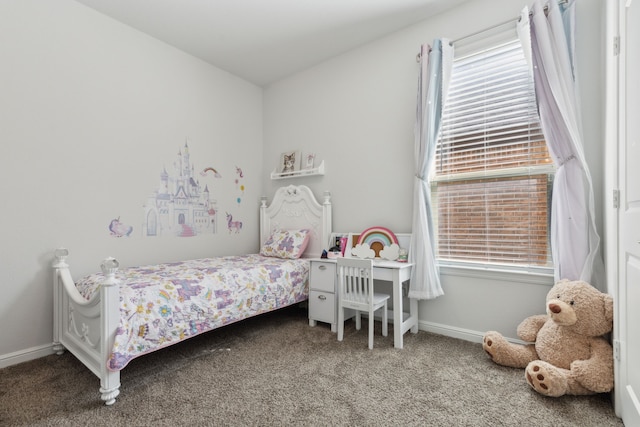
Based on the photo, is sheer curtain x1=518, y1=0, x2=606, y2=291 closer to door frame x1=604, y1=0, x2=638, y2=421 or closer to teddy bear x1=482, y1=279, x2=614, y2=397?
teddy bear x1=482, y1=279, x2=614, y2=397

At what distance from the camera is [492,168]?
248 cm

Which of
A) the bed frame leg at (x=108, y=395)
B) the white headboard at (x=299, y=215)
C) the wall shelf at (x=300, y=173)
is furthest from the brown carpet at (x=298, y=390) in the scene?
the wall shelf at (x=300, y=173)

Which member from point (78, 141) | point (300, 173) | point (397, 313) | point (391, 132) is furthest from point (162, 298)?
point (391, 132)

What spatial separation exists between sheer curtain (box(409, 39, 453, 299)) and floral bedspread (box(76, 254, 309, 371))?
1.08 m

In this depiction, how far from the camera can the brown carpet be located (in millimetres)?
1566

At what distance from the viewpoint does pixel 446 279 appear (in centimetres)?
266

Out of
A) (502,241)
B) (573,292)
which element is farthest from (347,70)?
(573,292)

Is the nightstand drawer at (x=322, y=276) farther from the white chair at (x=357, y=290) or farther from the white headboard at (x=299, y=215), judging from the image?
the white headboard at (x=299, y=215)

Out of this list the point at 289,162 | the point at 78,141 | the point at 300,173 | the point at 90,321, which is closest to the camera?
the point at 90,321

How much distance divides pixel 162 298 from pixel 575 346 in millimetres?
2421

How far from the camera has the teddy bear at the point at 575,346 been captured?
1652 millimetres

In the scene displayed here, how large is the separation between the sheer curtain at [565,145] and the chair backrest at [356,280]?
3.97 ft

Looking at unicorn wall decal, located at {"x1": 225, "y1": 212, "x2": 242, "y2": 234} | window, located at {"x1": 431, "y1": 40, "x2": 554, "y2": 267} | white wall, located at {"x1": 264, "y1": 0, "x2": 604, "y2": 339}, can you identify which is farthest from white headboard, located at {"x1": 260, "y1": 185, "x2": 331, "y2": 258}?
window, located at {"x1": 431, "y1": 40, "x2": 554, "y2": 267}

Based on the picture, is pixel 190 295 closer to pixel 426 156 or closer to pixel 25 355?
pixel 25 355
